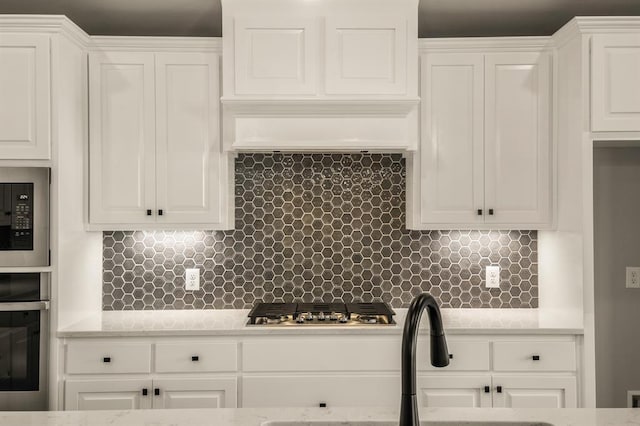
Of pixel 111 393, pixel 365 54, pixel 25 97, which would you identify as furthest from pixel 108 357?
pixel 365 54

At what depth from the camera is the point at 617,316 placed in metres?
3.27

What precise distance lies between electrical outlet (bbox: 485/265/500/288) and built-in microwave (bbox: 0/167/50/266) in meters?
2.39

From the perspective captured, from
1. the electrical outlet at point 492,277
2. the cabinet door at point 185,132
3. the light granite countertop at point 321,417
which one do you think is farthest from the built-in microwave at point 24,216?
the electrical outlet at point 492,277

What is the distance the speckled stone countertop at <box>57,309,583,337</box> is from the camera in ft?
8.90

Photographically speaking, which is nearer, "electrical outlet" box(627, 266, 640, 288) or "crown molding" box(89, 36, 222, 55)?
"crown molding" box(89, 36, 222, 55)

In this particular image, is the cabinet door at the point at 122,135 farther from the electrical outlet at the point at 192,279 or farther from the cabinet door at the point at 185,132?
the electrical outlet at the point at 192,279

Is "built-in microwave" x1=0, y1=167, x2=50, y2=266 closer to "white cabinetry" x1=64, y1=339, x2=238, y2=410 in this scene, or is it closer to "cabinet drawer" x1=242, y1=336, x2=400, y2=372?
"white cabinetry" x1=64, y1=339, x2=238, y2=410

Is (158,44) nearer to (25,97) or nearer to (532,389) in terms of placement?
(25,97)

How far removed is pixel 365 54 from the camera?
285 centimetres

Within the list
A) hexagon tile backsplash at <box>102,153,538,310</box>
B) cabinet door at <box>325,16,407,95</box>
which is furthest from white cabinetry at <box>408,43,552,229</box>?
hexagon tile backsplash at <box>102,153,538,310</box>

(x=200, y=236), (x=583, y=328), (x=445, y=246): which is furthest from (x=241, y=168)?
(x=583, y=328)

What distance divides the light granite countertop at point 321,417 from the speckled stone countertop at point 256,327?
128 centimetres

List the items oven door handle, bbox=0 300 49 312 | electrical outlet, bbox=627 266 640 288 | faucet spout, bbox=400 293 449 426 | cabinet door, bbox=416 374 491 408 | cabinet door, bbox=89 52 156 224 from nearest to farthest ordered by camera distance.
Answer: faucet spout, bbox=400 293 449 426
oven door handle, bbox=0 300 49 312
cabinet door, bbox=416 374 491 408
cabinet door, bbox=89 52 156 224
electrical outlet, bbox=627 266 640 288

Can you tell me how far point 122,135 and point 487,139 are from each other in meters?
1.95
